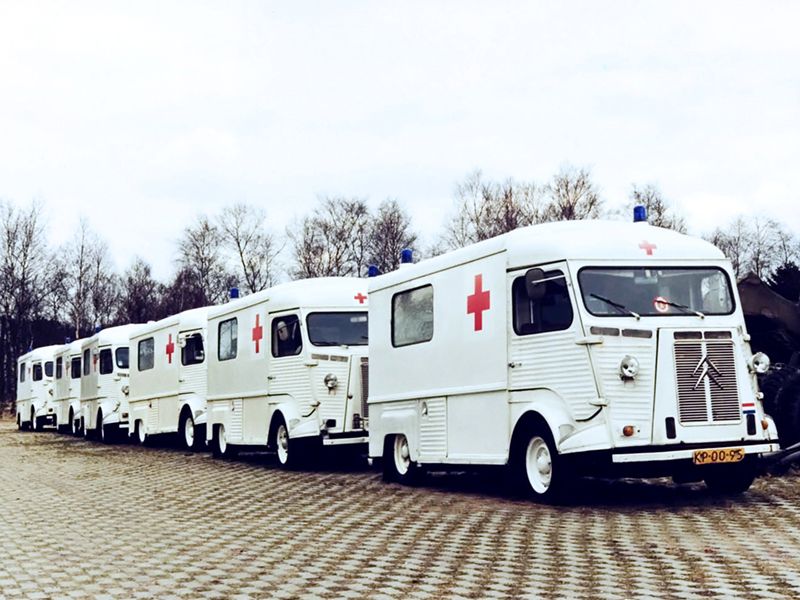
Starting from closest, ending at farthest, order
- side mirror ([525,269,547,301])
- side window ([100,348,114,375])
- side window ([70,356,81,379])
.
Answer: side mirror ([525,269,547,301]) < side window ([100,348,114,375]) < side window ([70,356,81,379])

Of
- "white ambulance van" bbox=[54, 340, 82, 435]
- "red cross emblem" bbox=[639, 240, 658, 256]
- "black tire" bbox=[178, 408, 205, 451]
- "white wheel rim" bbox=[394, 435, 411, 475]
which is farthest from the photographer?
"white ambulance van" bbox=[54, 340, 82, 435]

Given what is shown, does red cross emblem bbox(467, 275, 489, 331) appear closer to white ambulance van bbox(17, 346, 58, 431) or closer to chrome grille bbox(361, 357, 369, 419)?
chrome grille bbox(361, 357, 369, 419)

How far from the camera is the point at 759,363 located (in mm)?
11539

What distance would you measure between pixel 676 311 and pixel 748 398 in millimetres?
1133

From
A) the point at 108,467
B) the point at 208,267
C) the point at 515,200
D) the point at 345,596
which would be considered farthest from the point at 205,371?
the point at 208,267

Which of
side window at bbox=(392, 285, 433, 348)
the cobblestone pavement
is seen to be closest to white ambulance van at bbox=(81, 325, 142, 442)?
the cobblestone pavement

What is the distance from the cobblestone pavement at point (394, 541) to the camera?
7.54 m

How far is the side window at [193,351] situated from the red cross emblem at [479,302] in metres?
11.9

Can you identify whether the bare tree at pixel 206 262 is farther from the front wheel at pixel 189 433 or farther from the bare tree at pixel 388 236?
the front wheel at pixel 189 433

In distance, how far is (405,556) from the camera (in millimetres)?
8781

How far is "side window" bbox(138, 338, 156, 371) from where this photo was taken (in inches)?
1084

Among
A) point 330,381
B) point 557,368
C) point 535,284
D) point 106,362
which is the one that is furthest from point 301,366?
point 106,362

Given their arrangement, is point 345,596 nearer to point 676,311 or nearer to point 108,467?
point 676,311

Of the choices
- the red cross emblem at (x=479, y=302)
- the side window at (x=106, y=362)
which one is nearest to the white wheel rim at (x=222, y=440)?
the red cross emblem at (x=479, y=302)
